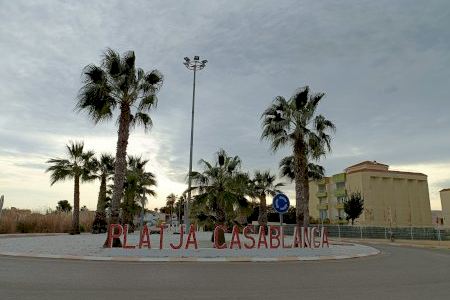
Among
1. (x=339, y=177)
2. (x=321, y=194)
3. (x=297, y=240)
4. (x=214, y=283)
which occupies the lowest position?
(x=214, y=283)

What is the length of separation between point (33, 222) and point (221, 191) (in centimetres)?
2219

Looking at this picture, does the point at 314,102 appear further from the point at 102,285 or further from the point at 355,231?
the point at 355,231

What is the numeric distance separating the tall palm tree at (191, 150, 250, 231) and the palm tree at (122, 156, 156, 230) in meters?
15.8

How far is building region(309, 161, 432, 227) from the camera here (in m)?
72.4

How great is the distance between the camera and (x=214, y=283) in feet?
32.4

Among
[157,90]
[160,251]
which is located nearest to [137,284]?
[160,251]

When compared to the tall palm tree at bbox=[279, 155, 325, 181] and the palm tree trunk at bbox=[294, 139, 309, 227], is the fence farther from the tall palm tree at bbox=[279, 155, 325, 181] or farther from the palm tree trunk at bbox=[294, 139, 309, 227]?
the palm tree trunk at bbox=[294, 139, 309, 227]

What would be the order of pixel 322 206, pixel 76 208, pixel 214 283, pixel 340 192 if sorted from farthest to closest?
pixel 322 206 < pixel 340 192 < pixel 76 208 < pixel 214 283

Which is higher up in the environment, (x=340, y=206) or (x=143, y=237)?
(x=340, y=206)

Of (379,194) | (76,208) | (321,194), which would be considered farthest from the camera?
(321,194)

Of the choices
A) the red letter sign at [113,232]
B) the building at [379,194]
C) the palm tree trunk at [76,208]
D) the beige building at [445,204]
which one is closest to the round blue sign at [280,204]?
the red letter sign at [113,232]

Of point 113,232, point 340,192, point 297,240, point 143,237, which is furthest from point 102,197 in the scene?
point 340,192

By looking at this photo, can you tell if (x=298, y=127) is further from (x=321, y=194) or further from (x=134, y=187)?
(x=321, y=194)

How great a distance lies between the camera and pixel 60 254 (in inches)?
671
